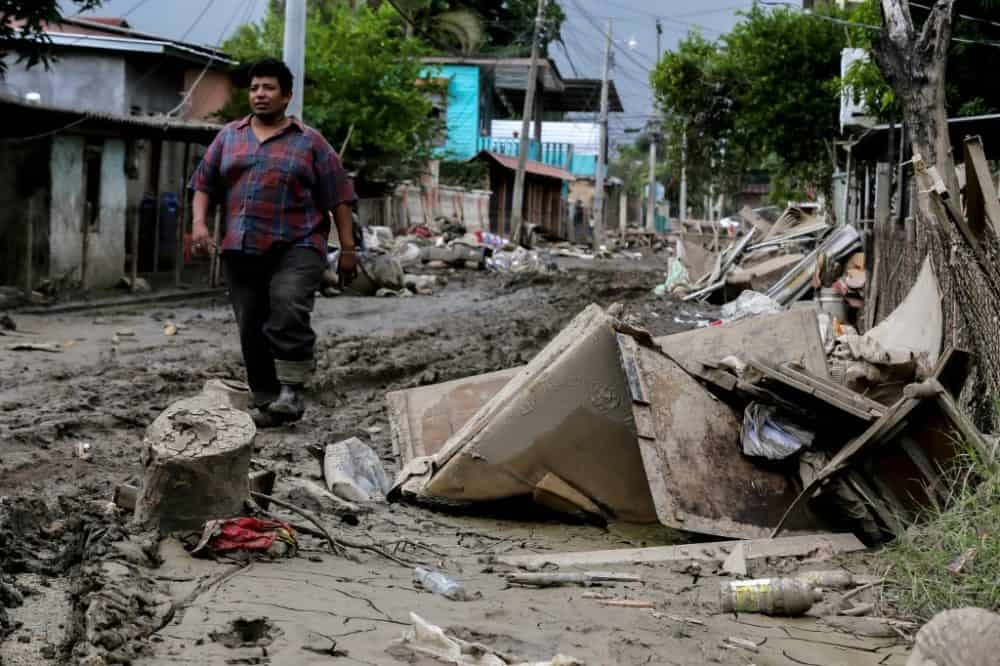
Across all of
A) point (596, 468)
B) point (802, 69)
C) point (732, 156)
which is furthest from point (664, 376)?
point (732, 156)

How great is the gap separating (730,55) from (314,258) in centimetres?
2141

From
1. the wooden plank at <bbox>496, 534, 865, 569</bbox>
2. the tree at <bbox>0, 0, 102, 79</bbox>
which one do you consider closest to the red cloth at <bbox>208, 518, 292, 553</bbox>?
the wooden plank at <bbox>496, 534, 865, 569</bbox>

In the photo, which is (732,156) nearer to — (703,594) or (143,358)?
(143,358)

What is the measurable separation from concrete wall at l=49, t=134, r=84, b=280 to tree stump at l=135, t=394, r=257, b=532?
1080cm

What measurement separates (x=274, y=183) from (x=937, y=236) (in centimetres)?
312

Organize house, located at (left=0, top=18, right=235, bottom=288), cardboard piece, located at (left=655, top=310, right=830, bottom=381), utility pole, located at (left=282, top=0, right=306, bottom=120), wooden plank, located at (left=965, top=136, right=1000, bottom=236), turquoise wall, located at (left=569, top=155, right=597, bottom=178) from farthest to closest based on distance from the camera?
turquoise wall, located at (left=569, top=155, right=597, bottom=178) < house, located at (left=0, top=18, right=235, bottom=288) < utility pole, located at (left=282, top=0, right=306, bottom=120) < cardboard piece, located at (left=655, top=310, right=830, bottom=381) < wooden plank, located at (left=965, top=136, right=1000, bottom=236)

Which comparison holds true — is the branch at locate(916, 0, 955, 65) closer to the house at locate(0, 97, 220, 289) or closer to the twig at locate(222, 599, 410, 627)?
the twig at locate(222, 599, 410, 627)

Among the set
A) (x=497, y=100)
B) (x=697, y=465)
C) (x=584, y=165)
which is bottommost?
(x=697, y=465)

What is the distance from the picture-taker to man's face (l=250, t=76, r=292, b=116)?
5.82m

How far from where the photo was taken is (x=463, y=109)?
42938mm

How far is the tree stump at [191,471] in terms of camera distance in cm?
398

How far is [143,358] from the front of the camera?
9172mm

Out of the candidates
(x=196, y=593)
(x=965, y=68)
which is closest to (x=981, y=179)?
(x=196, y=593)

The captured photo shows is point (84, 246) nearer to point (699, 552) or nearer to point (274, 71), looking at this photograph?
point (274, 71)
